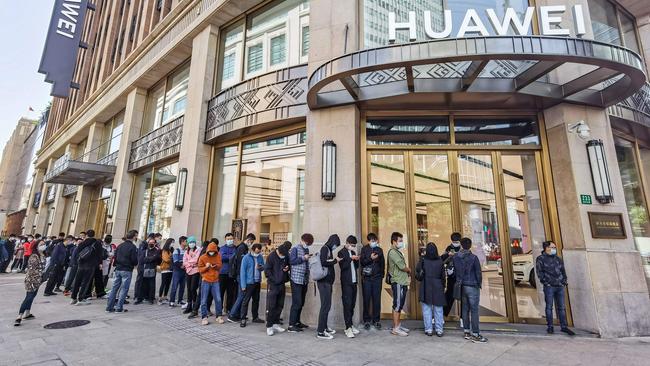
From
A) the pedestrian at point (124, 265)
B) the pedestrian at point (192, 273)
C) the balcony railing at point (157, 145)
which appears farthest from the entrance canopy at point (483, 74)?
the balcony railing at point (157, 145)

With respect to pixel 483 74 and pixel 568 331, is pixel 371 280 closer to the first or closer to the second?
pixel 568 331

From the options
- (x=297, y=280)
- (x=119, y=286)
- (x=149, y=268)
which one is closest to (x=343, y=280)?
(x=297, y=280)

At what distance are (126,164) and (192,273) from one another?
1035cm

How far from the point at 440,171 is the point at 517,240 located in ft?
7.81

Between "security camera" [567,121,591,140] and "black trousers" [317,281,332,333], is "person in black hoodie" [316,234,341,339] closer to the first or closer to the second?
"black trousers" [317,281,332,333]

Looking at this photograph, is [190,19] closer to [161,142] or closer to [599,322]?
[161,142]

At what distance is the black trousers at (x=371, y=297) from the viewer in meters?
6.42

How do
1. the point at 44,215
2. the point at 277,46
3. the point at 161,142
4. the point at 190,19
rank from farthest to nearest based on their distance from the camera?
1. the point at 44,215
2. the point at 161,142
3. the point at 190,19
4. the point at 277,46

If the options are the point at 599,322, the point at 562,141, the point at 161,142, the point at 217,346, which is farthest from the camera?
the point at 161,142

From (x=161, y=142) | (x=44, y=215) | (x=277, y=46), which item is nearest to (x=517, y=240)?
(x=277, y=46)

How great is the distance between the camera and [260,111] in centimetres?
897

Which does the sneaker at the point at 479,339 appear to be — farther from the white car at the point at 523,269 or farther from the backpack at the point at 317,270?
the backpack at the point at 317,270

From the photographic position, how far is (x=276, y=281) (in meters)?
6.32

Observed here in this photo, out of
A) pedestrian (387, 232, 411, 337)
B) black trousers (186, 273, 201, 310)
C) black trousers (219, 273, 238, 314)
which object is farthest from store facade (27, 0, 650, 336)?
black trousers (186, 273, 201, 310)
